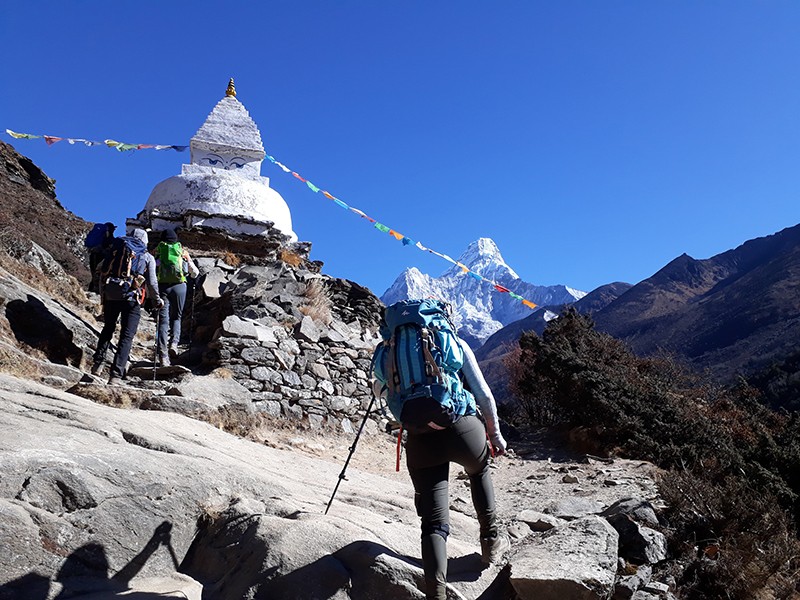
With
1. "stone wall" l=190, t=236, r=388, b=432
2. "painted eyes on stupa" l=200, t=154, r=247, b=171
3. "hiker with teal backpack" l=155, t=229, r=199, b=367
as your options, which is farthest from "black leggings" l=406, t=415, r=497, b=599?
"painted eyes on stupa" l=200, t=154, r=247, b=171

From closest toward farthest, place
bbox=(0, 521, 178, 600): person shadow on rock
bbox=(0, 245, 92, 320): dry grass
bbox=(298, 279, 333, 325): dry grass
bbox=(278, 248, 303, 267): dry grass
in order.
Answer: bbox=(0, 521, 178, 600): person shadow on rock → bbox=(0, 245, 92, 320): dry grass → bbox=(298, 279, 333, 325): dry grass → bbox=(278, 248, 303, 267): dry grass

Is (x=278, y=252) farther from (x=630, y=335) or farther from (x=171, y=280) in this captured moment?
(x=630, y=335)

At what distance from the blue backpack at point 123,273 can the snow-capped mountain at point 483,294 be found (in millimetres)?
91403

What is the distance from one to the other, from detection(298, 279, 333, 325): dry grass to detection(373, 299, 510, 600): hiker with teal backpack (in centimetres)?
657

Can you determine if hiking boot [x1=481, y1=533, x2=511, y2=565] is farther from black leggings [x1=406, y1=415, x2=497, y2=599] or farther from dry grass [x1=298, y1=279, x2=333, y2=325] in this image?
dry grass [x1=298, y1=279, x2=333, y2=325]

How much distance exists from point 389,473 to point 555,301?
10744 centimetres

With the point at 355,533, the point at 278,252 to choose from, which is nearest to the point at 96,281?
the point at 278,252

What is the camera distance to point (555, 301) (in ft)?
363

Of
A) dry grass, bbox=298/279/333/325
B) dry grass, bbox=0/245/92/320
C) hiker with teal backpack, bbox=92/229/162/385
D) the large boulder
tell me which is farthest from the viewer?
dry grass, bbox=298/279/333/325

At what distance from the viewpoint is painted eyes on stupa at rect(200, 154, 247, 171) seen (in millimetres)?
19344

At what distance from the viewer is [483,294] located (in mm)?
136875

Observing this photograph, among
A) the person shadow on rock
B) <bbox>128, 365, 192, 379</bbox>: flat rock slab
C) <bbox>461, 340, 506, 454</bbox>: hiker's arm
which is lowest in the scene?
the person shadow on rock

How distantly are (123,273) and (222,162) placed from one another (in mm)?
13781

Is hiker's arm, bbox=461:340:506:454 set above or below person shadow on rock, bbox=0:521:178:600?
above
